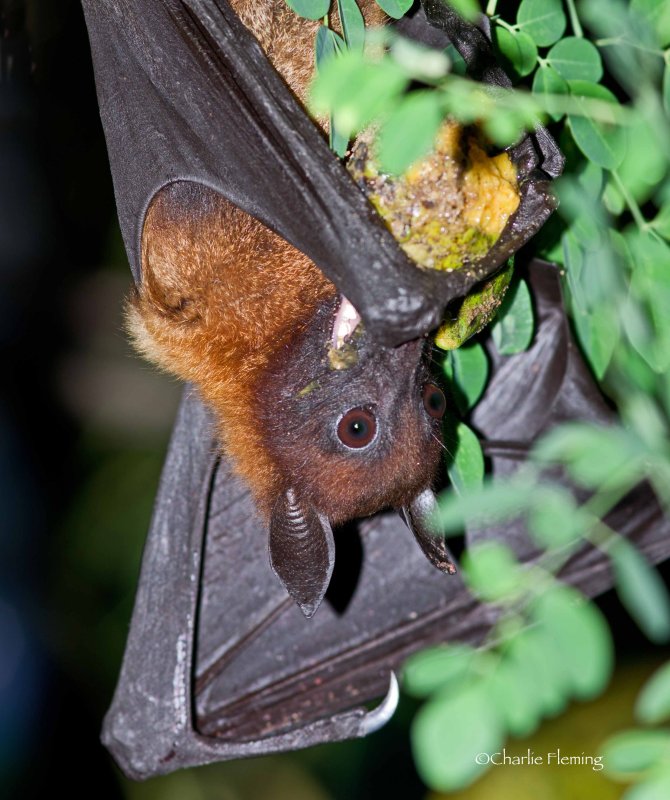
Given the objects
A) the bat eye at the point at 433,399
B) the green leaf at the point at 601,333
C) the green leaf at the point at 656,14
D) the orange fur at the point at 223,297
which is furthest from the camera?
the orange fur at the point at 223,297

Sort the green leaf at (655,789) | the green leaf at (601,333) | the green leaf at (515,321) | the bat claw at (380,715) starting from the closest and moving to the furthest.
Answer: the green leaf at (655,789) → the green leaf at (601,333) → the green leaf at (515,321) → the bat claw at (380,715)

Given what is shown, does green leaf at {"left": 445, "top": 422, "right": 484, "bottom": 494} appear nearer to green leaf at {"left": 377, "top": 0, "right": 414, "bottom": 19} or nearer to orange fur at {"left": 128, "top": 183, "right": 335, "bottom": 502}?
orange fur at {"left": 128, "top": 183, "right": 335, "bottom": 502}

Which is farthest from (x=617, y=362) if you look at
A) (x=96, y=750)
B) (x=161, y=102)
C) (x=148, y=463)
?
(x=96, y=750)

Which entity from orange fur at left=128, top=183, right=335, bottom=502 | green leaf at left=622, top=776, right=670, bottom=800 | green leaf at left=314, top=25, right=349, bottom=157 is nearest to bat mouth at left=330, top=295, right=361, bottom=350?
orange fur at left=128, top=183, right=335, bottom=502

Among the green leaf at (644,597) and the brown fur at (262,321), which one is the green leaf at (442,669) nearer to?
the green leaf at (644,597)

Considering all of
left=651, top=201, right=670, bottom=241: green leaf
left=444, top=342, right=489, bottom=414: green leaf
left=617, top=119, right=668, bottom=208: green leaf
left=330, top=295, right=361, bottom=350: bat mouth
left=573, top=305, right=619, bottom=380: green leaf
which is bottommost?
left=444, top=342, right=489, bottom=414: green leaf

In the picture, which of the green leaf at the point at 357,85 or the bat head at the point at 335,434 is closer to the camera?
the green leaf at the point at 357,85

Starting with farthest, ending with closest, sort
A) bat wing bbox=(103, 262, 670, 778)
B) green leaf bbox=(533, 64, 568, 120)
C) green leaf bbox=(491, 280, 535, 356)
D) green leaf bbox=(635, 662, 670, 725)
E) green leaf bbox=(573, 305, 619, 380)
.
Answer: bat wing bbox=(103, 262, 670, 778), green leaf bbox=(491, 280, 535, 356), green leaf bbox=(573, 305, 619, 380), green leaf bbox=(533, 64, 568, 120), green leaf bbox=(635, 662, 670, 725)

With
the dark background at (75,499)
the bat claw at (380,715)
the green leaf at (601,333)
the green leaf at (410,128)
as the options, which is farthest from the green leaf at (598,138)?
the dark background at (75,499)
